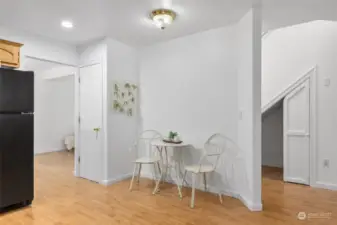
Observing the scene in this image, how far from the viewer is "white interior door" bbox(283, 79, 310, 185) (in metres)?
4.04

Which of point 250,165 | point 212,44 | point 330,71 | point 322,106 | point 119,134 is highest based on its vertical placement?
point 212,44

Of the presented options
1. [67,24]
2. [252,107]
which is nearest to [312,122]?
[252,107]

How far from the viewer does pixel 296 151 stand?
413 centimetres

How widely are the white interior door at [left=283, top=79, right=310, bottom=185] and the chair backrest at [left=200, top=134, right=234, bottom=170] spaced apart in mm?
→ 1382

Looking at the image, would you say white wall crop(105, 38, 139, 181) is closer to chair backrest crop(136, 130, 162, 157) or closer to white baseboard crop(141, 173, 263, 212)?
chair backrest crop(136, 130, 162, 157)

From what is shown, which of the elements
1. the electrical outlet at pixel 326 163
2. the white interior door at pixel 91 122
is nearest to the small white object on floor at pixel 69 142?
the white interior door at pixel 91 122

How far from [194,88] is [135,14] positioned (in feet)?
4.72

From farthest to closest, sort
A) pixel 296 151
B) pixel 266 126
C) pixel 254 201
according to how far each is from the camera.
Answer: pixel 266 126 → pixel 296 151 → pixel 254 201

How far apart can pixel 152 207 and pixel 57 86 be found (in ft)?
19.9

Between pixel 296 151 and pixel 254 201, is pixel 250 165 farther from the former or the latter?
pixel 296 151

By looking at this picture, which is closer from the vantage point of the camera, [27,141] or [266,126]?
[27,141]

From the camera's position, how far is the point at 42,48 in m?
3.94

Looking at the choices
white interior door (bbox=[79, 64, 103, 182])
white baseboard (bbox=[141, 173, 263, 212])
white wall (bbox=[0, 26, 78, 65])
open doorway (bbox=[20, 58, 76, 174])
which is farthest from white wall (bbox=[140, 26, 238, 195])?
open doorway (bbox=[20, 58, 76, 174])

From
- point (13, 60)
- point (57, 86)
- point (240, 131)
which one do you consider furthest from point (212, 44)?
point (57, 86)
